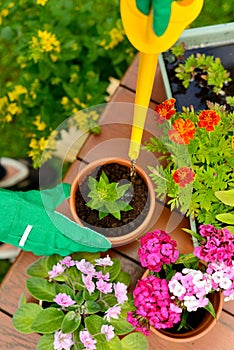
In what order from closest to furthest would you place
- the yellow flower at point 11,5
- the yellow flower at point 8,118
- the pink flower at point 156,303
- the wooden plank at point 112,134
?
1. the pink flower at point 156,303
2. the wooden plank at point 112,134
3. the yellow flower at point 11,5
4. the yellow flower at point 8,118

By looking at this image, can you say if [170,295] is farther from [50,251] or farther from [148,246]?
[50,251]

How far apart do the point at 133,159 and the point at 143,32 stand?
42 centimetres

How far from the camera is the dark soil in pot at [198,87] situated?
1.27 metres

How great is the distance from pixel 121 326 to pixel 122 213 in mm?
239

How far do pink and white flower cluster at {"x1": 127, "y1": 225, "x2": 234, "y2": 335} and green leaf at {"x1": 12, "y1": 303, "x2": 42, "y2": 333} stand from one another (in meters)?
0.25

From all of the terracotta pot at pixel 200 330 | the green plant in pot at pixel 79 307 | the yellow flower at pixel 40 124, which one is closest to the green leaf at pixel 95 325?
the green plant in pot at pixel 79 307

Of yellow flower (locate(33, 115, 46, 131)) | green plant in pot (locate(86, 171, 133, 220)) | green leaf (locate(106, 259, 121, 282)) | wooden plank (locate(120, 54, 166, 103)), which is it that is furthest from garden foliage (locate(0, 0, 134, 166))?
green leaf (locate(106, 259, 121, 282))

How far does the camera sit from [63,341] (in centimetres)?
104

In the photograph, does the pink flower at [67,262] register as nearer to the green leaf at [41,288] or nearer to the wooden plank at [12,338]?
the green leaf at [41,288]

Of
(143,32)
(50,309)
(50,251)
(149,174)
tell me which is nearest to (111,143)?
(149,174)

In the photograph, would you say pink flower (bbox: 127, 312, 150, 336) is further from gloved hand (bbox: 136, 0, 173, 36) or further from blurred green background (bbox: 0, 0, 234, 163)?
blurred green background (bbox: 0, 0, 234, 163)

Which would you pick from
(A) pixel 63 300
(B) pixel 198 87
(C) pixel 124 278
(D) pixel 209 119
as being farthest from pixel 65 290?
(B) pixel 198 87

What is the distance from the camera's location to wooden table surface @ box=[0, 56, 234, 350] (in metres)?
1.15

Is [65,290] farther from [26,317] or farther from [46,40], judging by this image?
[46,40]
